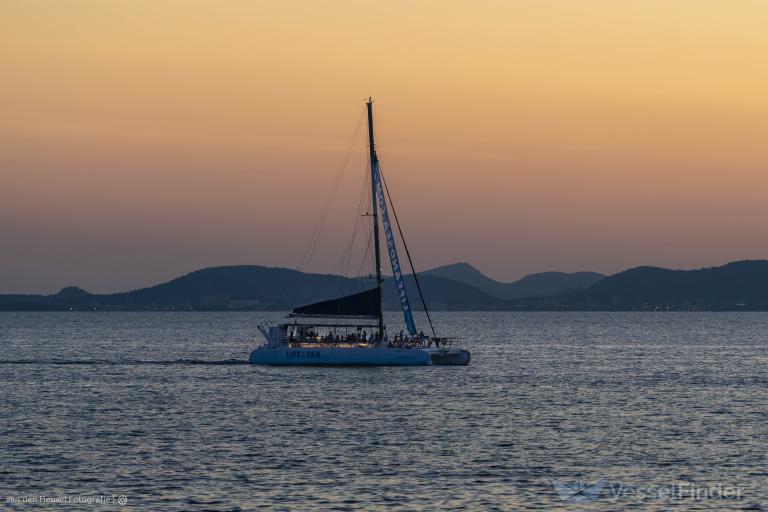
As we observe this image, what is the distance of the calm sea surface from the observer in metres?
41.8

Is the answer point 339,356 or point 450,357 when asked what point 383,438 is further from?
point 450,357

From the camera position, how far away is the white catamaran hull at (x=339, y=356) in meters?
91.2

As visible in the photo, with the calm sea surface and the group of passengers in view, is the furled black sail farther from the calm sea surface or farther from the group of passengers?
the calm sea surface

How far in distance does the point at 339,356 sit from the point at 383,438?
123ft

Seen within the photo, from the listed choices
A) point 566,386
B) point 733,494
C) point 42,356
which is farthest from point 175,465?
point 42,356

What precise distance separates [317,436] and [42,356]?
85.3 metres

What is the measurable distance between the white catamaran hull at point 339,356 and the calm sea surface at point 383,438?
3.77 feet

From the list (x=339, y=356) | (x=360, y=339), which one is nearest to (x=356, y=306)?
(x=360, y=339)

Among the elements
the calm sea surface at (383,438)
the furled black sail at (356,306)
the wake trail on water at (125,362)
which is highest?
the furled black sail at (356,306)

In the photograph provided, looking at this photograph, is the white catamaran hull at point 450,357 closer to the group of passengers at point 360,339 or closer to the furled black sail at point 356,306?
the group of passengers at point 360,339

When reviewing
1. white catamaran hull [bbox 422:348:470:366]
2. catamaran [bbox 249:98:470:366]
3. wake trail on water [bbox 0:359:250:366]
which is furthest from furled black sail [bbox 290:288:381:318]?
wake trail on water [bbox 0:359:250:366]

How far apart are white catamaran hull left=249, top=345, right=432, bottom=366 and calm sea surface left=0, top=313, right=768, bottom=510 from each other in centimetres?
115

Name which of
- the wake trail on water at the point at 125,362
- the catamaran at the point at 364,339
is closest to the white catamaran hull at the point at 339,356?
the catamaran at the point at 364,339

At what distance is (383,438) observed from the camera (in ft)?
183
